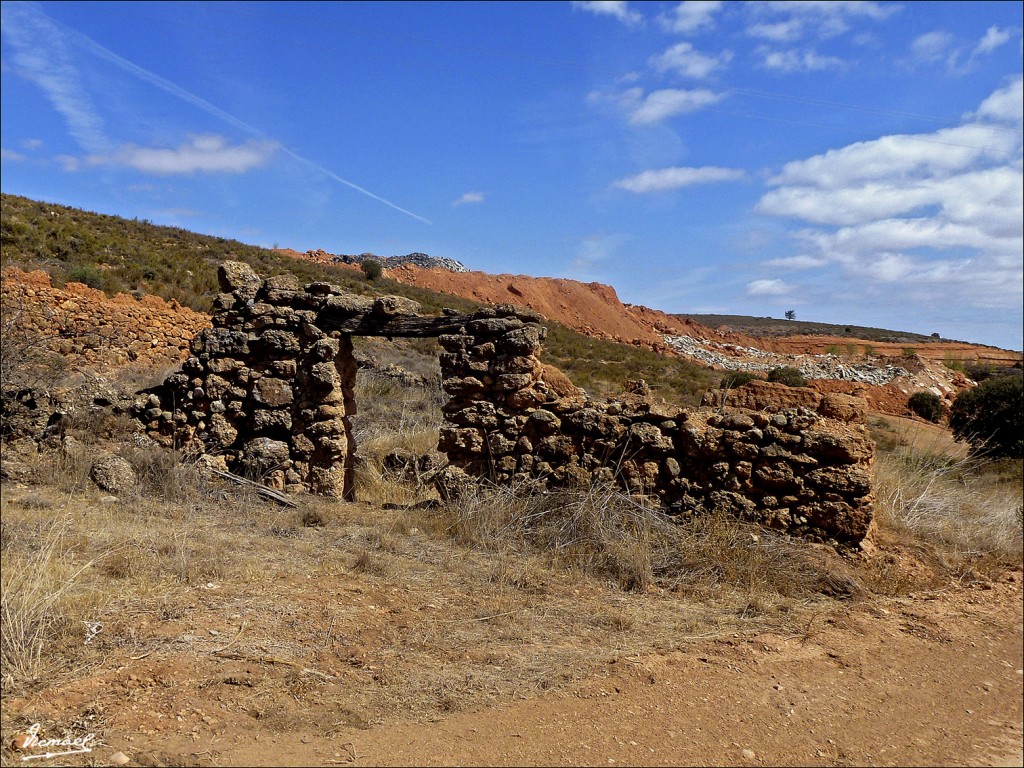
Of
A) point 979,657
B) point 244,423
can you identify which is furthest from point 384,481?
point 979,657

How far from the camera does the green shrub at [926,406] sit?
22.9m

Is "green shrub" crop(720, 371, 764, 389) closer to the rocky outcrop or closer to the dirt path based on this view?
the dirt path

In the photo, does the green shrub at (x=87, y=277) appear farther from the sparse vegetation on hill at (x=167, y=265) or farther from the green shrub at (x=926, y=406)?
the green shrub at (x=926, y=406)

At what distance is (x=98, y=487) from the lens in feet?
23.9

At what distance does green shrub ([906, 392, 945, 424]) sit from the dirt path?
805 inches

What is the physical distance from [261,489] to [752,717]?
225 inches

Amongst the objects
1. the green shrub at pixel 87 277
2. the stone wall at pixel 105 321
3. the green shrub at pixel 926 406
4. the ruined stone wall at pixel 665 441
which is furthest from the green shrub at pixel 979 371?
the green shrub at pixel 87 277

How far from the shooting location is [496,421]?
7.82m

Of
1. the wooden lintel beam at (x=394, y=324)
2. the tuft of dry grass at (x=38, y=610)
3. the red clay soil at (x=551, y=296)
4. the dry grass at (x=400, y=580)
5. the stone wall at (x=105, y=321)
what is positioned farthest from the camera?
the red clay soil at (x=551, y=296)

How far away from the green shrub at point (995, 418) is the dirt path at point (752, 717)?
9.60 m

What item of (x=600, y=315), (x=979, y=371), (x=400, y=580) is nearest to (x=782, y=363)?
(x=979, y=371)

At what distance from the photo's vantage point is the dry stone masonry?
6383mm

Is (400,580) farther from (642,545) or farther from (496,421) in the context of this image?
(496,421)

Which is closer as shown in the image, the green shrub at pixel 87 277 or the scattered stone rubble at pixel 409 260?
the green shrub at pixel 87 277
